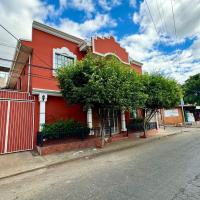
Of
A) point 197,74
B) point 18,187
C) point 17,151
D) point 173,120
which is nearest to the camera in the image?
point 18,187

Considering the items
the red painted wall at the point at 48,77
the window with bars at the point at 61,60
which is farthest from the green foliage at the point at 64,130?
the window with bars at the point at 61,60

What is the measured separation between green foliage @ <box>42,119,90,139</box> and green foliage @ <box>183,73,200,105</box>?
88.7 feet

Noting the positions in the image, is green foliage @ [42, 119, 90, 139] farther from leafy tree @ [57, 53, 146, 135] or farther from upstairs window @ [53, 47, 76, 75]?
upstairs window @ [53, 47, 76, 75]

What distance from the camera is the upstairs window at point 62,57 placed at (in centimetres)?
1157

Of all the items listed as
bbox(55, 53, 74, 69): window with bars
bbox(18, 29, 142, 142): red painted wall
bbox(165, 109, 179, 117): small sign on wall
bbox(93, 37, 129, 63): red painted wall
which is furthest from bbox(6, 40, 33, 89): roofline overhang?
bbox(165, 109, 179, 117): small sign on wall

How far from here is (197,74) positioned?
1272 inches

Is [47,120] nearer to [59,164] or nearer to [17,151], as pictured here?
[17,151]

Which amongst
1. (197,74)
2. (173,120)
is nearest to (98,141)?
(173,120)

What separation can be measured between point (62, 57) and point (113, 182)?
9682 mm

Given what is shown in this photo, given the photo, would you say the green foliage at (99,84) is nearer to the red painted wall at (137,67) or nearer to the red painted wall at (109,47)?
the red painted wall at (109,47)

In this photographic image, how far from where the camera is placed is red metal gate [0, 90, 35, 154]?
8.93 metres

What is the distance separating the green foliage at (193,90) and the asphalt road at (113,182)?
28.0 meters

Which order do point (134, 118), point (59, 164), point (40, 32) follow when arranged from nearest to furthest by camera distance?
point (59, 164)
point (40, 32)
point (134, 118)

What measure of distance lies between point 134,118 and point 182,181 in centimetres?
1113
